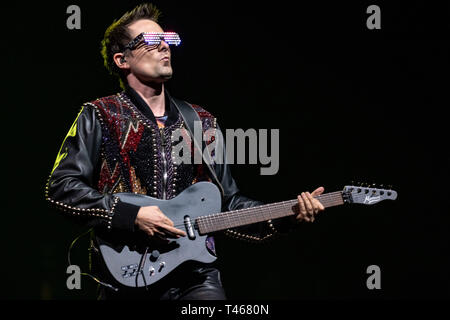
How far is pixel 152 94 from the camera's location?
2.89 m

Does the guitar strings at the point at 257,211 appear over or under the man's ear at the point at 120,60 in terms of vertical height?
under

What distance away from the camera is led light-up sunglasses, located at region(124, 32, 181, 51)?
2.84 meters

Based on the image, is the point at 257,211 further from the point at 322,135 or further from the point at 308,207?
the point at 322,135

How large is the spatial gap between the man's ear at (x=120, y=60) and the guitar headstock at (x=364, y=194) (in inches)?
56.8

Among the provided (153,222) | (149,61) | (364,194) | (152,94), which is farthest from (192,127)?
(364,194)

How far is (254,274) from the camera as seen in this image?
15.3 ft

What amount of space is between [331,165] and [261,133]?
816 mm

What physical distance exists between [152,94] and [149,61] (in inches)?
7.3

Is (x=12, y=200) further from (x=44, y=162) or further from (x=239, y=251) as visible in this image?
(x=239, y=251)

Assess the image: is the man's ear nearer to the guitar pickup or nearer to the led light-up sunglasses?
the led light-up sunglasses

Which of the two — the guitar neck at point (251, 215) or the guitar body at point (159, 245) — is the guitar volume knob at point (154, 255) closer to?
the guitar body at point (159, 245)

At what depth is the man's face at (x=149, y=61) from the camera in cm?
282

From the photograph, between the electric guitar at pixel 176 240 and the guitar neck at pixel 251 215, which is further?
the guitar neck at pixel 251 215

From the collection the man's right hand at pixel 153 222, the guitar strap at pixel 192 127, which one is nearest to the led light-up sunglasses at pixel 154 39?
the guitar strap at pixel 192 127
